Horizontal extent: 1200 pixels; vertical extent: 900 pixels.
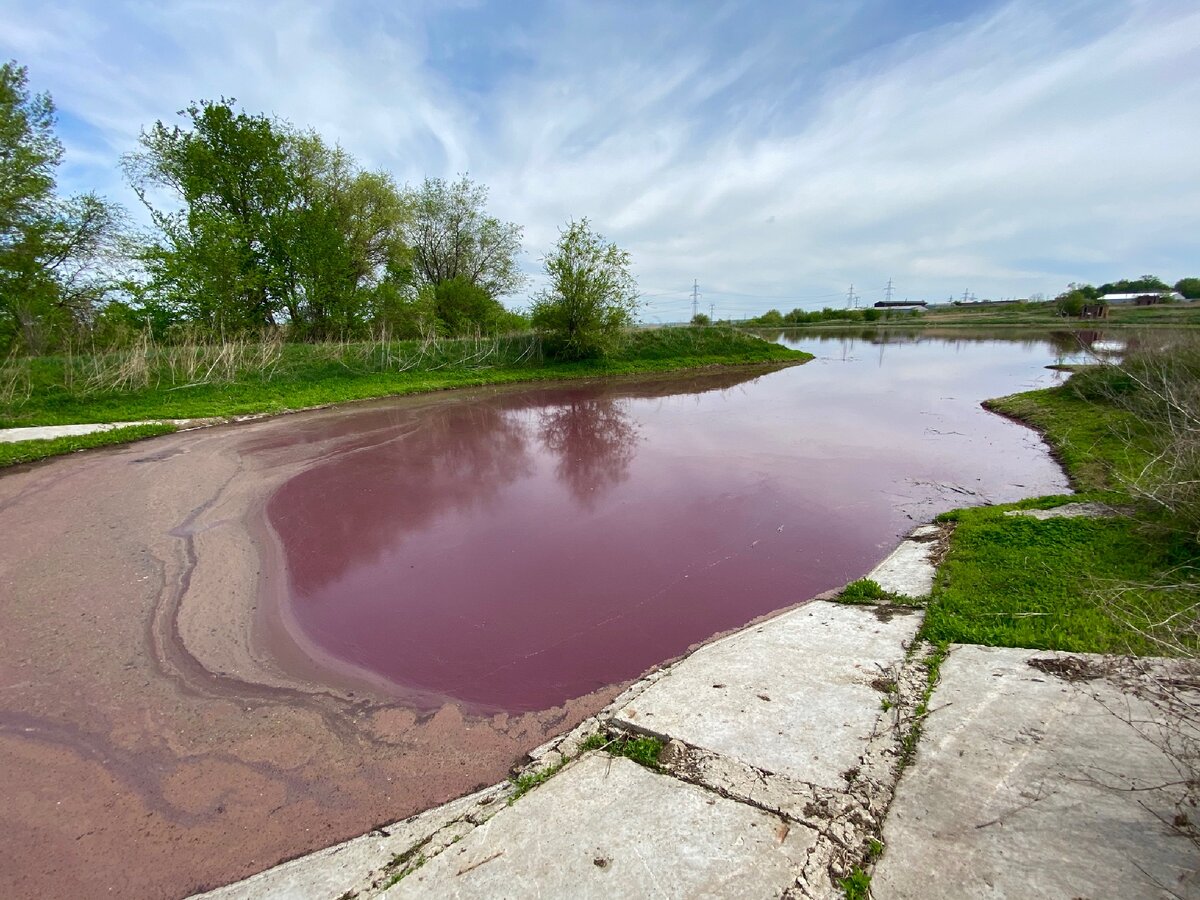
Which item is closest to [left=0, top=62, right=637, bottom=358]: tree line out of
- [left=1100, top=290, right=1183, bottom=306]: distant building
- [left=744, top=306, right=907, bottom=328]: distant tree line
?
[left=744, top=306, right=907, bottom=328]: distant tree line

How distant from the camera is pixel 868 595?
4.84 m

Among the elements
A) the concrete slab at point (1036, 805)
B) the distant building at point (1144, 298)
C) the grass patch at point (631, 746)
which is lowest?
the grass patch at point (631, 746)

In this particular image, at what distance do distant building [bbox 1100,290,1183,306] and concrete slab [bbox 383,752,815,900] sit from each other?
3582 inches

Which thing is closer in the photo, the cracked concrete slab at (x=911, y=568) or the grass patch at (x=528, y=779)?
the grass patch at (x=528, y=779)

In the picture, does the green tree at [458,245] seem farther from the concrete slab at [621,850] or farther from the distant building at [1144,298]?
the distant building at [1144,298]

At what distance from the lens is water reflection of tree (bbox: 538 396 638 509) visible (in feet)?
29.1

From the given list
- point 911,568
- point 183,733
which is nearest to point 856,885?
point 911,568

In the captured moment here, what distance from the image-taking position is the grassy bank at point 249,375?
13.2 m

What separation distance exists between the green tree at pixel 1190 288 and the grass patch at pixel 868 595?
96.0 metres

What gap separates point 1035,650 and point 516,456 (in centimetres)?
861

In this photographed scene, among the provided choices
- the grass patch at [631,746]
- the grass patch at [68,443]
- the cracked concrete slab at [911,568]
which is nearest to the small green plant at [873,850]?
the grass patch at [631,746]

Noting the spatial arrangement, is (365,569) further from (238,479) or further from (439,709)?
(238,479)

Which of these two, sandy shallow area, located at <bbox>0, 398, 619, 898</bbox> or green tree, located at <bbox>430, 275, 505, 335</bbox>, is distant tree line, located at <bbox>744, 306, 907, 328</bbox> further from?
sandy shallow area, located at <bbox>0, 398, 619, 898</bbox>

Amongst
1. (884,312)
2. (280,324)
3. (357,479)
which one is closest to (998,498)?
(357,479)
